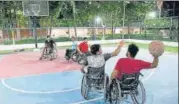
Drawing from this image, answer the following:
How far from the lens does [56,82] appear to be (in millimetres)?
5039

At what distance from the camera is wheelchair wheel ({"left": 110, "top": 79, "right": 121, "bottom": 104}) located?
305 centimetres

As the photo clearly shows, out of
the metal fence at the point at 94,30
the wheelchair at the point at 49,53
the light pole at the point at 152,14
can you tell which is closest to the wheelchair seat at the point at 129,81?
the metal fence at the point at 94,30

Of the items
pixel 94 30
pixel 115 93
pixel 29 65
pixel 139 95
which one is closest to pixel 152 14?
pixel 94 30

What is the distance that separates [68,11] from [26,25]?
117cm

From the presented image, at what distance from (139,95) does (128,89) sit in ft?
0.74

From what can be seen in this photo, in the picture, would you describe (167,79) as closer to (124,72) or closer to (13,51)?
(124,72)

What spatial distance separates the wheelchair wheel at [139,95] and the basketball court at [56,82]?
1.27ft

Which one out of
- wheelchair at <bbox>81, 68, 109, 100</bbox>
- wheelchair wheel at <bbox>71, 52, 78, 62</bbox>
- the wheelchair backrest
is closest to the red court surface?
wheelchair wheel at <bbox>71, 52, 78, 62</bbox>

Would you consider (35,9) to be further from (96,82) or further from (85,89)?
(96,82)

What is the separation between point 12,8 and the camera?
24.0 ft

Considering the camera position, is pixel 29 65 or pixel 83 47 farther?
pixel 29 65

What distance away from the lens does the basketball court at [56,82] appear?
12.7ft

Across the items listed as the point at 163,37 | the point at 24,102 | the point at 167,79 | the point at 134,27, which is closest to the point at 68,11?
the point at 134,27

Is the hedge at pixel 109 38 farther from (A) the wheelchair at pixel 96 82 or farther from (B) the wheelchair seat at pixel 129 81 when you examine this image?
(B) the wheelchair seat at pixel 129 81
